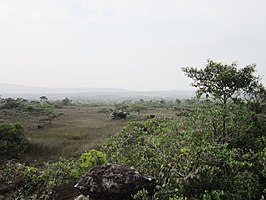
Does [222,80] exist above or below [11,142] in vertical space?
above

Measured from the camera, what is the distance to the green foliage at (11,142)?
1855 centimetres

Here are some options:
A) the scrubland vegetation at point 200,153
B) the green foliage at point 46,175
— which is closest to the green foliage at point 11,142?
the scrubland vegetation at point 200,153

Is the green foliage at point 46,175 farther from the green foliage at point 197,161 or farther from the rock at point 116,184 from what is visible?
the rock at point 116,184

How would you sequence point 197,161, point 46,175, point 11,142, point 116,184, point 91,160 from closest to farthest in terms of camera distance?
point 197,161, point 116,184, point 46,175, point 91,160, point 11,142

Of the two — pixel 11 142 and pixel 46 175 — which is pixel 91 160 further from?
pixel 11 142

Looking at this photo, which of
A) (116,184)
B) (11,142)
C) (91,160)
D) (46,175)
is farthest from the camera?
(11,142)

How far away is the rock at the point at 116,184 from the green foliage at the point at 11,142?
11.8 m

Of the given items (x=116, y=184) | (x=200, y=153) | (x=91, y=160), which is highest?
(x=200, y=153)

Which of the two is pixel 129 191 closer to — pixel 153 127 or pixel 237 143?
pixel 153 127

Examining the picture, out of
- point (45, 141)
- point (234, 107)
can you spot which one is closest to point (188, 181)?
point (234, 107)

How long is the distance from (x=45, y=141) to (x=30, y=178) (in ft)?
48.0

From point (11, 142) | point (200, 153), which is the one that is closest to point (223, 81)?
point (200, 153)

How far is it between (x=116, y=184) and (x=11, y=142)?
44.7ft

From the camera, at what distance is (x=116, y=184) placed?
860cm
